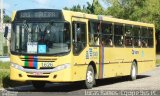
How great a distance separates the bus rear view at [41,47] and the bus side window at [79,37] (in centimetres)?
40

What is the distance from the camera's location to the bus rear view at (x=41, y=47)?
18438 millimetres

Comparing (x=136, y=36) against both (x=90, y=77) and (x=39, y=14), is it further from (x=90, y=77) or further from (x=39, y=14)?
(x=39, y=14)

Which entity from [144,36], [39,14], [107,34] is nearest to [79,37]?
[39,14]

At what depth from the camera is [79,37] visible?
1933 centimetres

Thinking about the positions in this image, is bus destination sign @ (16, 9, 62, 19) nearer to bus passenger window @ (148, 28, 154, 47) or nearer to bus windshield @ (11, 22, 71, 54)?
bus windshield @ (11, 22, 71, 54)

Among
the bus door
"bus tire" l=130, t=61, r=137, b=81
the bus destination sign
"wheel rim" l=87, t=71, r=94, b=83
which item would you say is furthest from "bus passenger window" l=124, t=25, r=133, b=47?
the bus destination sign

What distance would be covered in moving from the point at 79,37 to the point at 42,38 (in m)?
1.42

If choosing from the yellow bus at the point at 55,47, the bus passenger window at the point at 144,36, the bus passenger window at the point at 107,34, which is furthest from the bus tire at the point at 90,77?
the bus passenger window at the point at 144,36

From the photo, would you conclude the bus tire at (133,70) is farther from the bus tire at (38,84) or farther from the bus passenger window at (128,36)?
the bus tire at (38,84)

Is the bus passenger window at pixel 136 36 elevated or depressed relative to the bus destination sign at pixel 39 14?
depressed

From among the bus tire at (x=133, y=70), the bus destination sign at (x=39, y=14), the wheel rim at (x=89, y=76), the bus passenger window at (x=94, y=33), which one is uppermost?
the bus destination sign at (x=39, y=14)

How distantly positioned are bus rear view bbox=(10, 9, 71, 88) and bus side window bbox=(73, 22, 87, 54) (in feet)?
1.31

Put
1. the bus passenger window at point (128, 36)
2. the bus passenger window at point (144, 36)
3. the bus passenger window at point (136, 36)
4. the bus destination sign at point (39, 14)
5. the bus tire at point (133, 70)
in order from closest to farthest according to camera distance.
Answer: the bus destination sign at point (39, 14) → the bus passenger window at point (128, 36) → the bus tire at point (133, 70) → the bus passenger window at point (136, 36) → the bus passenger window at point (144, 36)

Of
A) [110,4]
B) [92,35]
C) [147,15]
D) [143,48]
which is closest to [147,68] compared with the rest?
[143,48]
